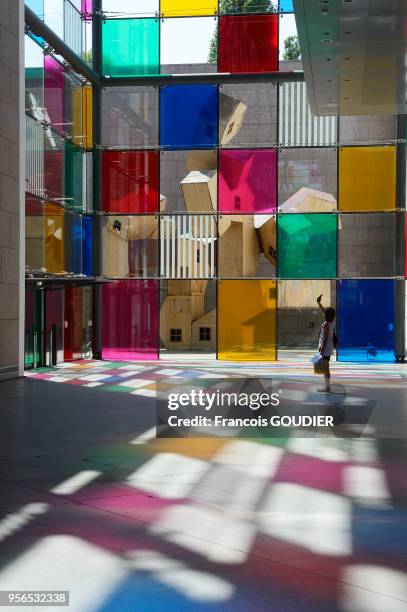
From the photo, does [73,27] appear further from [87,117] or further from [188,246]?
[188,246]

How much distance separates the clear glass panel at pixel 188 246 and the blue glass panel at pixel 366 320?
Result: 4066 millimetres

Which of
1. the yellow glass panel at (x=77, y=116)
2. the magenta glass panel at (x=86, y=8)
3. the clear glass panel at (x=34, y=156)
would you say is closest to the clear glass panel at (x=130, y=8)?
the magenta glass panel at (x=86, y=8)

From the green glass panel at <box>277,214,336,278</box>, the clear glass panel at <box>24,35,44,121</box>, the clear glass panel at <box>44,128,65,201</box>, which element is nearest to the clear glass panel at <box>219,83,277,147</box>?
the green glass panel at <box>277,214,336,278</box>

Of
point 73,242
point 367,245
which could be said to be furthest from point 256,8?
point 367,245

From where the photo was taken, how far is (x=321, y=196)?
28.6m

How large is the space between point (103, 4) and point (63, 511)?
2388 cm

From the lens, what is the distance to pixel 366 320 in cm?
2820

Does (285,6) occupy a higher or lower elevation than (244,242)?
higher

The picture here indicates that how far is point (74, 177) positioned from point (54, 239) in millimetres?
2736

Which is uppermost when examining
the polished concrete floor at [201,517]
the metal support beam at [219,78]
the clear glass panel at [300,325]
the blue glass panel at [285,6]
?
the blue glass panel at [285,6]

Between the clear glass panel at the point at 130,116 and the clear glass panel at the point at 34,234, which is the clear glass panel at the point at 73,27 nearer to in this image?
the clear glass panel at the point at 130,116

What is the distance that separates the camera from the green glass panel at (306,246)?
2830 cm

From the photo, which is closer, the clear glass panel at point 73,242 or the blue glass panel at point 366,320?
the clear glass panel at point 73,242

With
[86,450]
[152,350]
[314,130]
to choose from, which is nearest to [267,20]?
[314,130]
